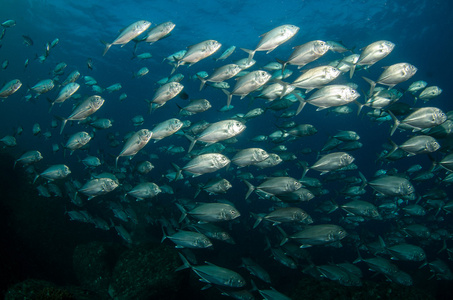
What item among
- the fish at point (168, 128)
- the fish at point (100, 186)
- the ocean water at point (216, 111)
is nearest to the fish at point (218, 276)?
the ocean water at point (216, 111)

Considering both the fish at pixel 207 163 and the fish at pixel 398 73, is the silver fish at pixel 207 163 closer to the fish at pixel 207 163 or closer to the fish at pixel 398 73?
the fish at pixel 207 163

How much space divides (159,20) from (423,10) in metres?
21.9

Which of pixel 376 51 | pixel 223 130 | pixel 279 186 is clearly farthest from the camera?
pixel 279 186

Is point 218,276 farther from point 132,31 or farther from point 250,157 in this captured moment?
point 132,31

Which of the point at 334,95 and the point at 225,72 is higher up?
the point at 225,72

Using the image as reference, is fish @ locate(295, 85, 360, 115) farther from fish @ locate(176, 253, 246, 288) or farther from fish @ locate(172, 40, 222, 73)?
fish @ locate(176, 253, 246, 288)

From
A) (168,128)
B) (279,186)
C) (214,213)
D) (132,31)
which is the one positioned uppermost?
(132,31)

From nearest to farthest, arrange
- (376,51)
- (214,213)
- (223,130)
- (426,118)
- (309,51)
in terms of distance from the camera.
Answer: (309,51) → (426,118) → (223,130) → (376,51) → (214,213)

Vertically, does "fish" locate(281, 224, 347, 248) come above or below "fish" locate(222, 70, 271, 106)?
below

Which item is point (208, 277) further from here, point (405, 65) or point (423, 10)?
point (423, 10)

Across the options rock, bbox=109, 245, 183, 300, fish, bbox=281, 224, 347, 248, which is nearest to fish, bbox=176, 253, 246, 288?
Result: rock, bbox=109, 245, 183, 300

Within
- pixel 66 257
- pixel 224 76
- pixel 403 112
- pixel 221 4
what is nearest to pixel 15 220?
pixel 66 257

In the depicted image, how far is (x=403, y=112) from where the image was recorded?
6.23m

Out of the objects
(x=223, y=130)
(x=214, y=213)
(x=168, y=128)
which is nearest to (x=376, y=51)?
(x=223, y=130)
